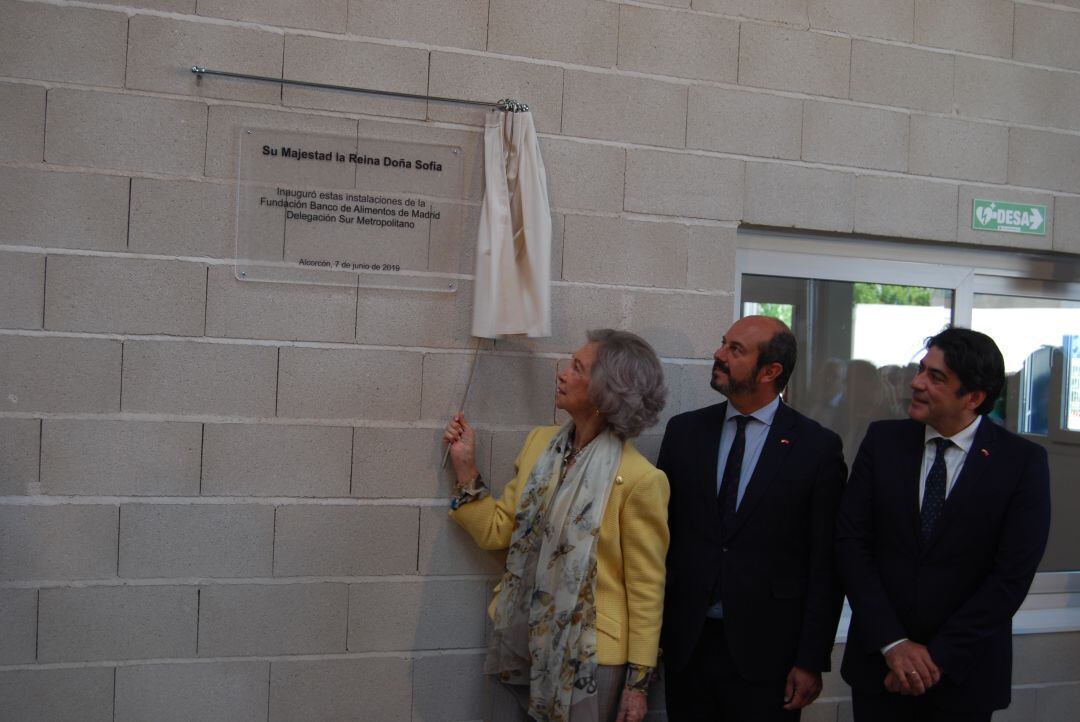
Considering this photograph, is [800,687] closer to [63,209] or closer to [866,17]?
[866,17]

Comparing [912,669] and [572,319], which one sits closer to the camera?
[912,669]

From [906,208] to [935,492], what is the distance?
1.33 meters

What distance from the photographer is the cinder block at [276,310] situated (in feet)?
9.25

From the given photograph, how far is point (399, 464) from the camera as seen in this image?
116 inches

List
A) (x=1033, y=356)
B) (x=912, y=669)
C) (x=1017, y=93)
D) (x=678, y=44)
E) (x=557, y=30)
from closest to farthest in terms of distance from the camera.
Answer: (x=912, y=669) < (x=557, y=30) < (x=678, y=44) < (x=1017, y=93) < (x=1033, y=356)

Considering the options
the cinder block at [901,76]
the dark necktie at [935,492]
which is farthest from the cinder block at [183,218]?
the cinder block at [901,76]

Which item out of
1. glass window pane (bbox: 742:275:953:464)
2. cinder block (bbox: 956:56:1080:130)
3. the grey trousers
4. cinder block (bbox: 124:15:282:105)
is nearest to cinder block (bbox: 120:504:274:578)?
the grey trousers

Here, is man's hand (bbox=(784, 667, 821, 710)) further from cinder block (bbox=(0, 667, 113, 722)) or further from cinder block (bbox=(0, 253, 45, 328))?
cinder block (bbox=(0, 253, 45, 328))

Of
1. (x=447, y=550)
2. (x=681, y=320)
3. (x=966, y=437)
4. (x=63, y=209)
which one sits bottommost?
(x=447, y=550)

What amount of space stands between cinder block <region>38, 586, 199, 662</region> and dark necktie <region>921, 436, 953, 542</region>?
6.94ft

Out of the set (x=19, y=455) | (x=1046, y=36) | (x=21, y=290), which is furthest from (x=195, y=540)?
(x=1046, y=36)

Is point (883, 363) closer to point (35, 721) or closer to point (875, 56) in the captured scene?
point (875, 56)

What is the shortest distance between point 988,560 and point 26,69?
9.87 feet

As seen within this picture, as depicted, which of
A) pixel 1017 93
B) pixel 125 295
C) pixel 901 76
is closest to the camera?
pixel 125 295
